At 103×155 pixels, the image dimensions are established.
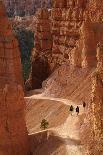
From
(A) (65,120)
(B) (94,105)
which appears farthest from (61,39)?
(B) (94,105)

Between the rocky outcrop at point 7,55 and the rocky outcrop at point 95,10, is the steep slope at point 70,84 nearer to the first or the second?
the rocky outcrop at point 7,55

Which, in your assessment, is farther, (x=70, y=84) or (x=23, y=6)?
(x=23, y=6)

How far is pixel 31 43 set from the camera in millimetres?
132625

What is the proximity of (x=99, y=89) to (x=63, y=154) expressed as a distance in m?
9.81

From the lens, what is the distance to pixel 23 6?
17788 centimetres

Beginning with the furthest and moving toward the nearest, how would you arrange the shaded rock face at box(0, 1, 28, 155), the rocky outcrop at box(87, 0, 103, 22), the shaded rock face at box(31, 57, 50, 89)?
the shaded rock face at box(31, 57, 50, 89) < the rocky outcrop at box(87, 0, 103, 22) < the shaded rock face at box(0, 1, 28, 155)

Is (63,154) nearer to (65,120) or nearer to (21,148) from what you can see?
(21,148)

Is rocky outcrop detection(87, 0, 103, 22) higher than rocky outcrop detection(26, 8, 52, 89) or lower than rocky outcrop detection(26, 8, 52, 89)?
higher

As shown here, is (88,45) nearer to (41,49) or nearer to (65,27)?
(65,27)

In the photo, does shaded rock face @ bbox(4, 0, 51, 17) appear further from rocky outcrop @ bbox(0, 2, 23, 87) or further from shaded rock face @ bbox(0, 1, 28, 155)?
shaded rock face @ bbox(0, 1, 28, 155)

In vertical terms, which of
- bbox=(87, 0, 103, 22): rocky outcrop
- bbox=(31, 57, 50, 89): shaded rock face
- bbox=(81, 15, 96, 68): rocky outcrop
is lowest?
bbox=(31, 57, 50, 89): shaded rock face

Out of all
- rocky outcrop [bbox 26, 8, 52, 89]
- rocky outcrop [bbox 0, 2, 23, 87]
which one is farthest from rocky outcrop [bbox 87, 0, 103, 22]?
rocky outcrop [bbox 0, 2, 23, 87]

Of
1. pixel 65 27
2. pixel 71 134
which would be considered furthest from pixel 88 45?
pixel 71 134

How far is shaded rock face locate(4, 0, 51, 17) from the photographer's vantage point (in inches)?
6826
